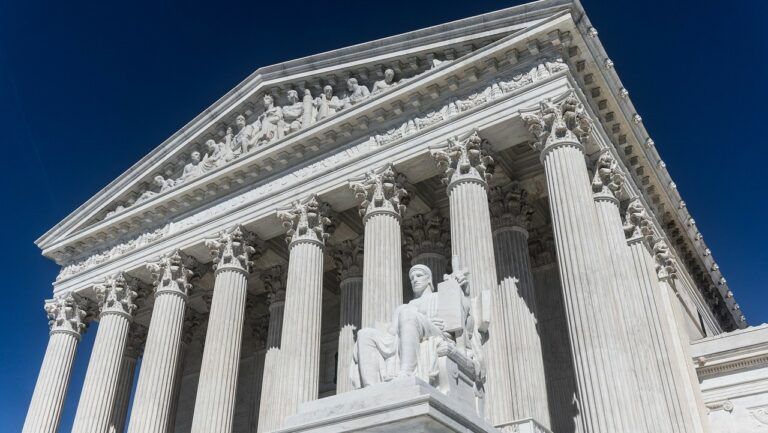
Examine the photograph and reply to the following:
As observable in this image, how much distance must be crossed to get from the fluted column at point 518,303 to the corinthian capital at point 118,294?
1549 cm

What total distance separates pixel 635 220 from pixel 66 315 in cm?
2398

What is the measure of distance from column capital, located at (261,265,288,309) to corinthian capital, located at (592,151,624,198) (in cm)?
1367

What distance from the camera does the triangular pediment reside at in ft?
77.7

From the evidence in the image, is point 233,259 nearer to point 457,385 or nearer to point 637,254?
point 637,254

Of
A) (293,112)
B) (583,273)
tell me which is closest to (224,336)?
(293,112)

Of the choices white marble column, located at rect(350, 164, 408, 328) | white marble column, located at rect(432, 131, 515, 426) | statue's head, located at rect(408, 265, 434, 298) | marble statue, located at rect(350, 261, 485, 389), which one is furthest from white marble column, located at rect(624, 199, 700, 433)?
marble statue, located at rect(350, 261, 485, 389)

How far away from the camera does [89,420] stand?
87.8ft

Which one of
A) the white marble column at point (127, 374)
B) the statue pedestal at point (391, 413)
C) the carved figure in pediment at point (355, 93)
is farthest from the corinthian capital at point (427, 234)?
the statue pedestal at point (391, 413)

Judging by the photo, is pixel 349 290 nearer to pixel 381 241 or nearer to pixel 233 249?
pixel 233 249

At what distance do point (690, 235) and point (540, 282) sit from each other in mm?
9020

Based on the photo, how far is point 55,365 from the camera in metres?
30.1

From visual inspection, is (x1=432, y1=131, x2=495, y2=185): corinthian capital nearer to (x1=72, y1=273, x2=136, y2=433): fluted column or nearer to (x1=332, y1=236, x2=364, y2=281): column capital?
(x1=332, y1=236, x2=364, y2=281): column capital

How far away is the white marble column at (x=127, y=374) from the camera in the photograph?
31.0m

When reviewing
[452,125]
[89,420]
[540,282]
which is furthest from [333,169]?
[89,420]
